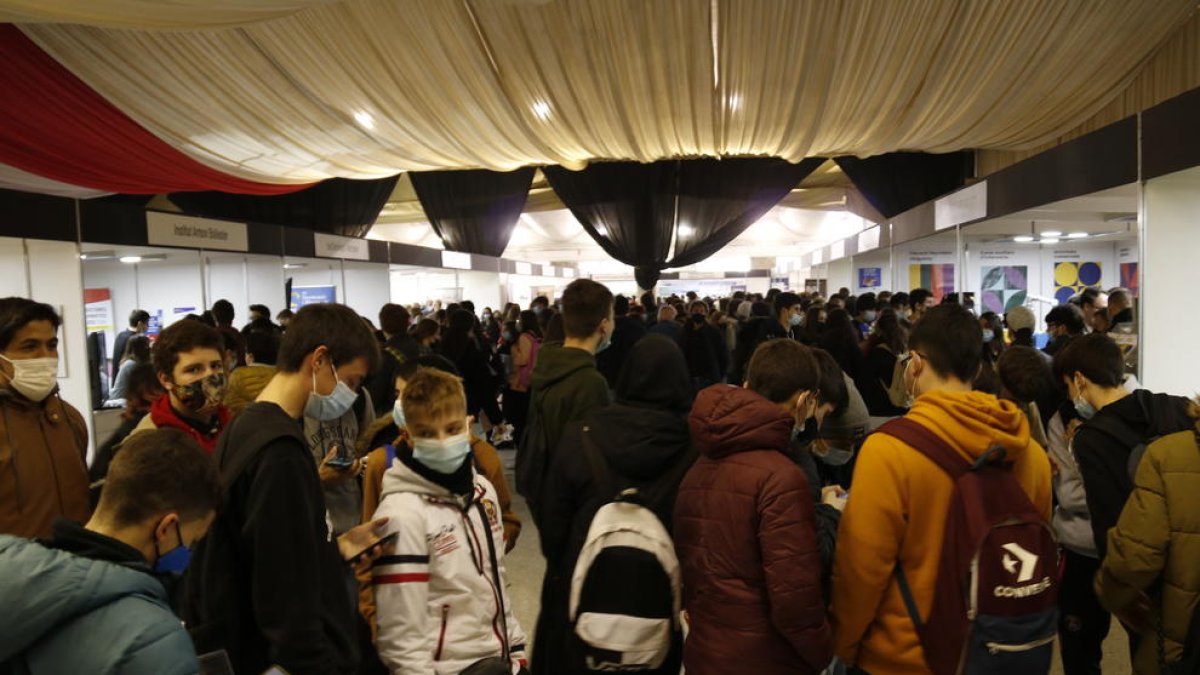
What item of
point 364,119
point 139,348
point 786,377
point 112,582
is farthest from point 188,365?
point 364,119

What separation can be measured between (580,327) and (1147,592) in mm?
1910

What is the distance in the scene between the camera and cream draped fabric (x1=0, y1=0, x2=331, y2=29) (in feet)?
8.77

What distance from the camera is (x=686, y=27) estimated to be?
5.07m

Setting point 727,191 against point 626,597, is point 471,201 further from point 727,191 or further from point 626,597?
point 626,597

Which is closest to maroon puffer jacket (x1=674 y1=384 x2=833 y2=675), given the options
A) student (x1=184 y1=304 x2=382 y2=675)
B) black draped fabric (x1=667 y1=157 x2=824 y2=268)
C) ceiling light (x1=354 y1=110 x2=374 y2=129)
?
student (x1=184 y1=304 x2=382 y2=675)

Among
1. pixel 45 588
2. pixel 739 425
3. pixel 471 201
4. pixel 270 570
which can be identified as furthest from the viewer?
pixel 471 201

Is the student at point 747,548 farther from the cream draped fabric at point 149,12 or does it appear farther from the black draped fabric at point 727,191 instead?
the black draped fabric at point 727,191

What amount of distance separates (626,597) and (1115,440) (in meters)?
1.58

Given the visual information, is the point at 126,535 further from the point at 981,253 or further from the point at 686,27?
the point at 981,253

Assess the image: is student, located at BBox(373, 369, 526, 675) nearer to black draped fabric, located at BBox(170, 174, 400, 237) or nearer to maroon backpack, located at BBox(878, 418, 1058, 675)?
maroon backpack, located at BBox(878, 418, 1058, 675)

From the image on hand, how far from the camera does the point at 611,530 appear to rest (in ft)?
5.91

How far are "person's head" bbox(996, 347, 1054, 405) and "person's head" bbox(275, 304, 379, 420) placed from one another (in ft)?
8.52

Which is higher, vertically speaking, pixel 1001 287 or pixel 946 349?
pixel 1001 287

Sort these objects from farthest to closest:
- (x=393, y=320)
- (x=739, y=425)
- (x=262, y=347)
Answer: (x=393, y=320)
(x=262, y=347)
(x=739, y=425)
